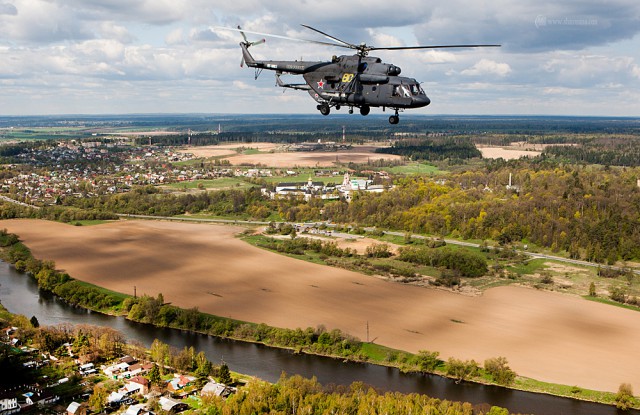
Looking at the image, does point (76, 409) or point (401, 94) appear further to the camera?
point (76, 409)

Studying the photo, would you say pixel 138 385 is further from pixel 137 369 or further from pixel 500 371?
pixel 500 371

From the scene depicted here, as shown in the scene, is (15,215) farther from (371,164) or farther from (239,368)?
(371,164)

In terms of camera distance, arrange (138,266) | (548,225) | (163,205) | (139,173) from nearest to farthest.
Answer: (138,266), (548,225), (163,205), (139,173)

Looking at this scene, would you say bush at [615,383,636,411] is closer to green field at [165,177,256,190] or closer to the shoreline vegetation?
the shoreline vegetation

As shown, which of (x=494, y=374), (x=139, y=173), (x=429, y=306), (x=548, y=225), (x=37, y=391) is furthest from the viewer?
(x=139, y=173)

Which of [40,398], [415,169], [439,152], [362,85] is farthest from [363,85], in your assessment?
[439,152]

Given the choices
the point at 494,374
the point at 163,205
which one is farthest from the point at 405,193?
the point at 494,374

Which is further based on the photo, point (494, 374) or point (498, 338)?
point (498, 338)
